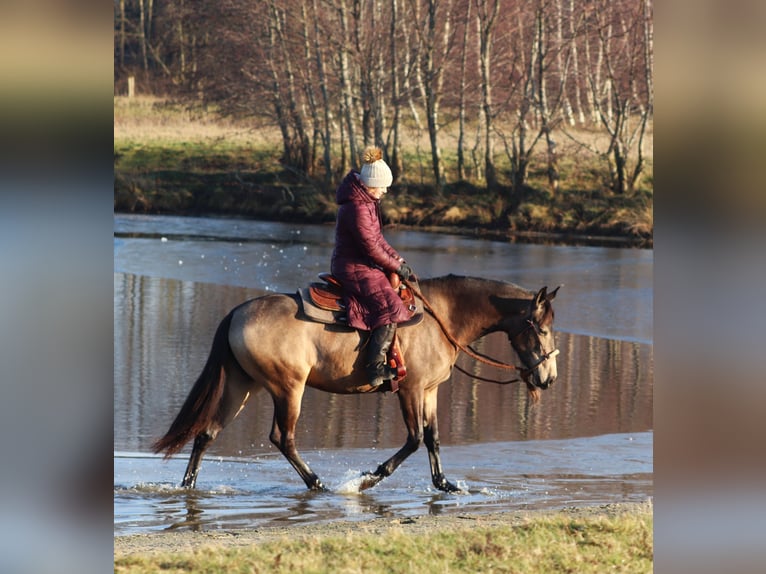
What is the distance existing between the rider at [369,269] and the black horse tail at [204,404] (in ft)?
2.82

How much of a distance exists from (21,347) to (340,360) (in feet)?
14.6

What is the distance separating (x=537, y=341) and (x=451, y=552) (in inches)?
95.0

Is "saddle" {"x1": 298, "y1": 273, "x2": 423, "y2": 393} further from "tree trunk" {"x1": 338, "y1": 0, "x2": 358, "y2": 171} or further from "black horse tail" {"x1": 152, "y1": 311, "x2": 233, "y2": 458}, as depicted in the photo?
"tree trunk" {"x1": 338, "y1": 0, "x2": 358, "y2": 171}

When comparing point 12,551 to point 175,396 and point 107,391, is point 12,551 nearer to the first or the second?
point 107,391

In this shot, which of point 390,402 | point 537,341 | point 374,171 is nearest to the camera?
point 374,171

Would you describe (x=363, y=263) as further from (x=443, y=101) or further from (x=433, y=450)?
(x=443, y=101)

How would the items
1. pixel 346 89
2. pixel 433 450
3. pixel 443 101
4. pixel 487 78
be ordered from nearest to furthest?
1. pixel 433 450
2. pixel 346 89
3. pixel 487 78
4. pixel 443 101

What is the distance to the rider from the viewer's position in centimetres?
872

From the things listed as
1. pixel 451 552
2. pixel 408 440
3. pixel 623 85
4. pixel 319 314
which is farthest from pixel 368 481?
pixel 623 85

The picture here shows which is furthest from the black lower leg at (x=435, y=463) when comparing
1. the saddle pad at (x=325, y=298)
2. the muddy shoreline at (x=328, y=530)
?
the saddle pad at (x=325, y=298)

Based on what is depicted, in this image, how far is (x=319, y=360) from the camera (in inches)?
348

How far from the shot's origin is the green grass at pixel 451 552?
22.3 ft

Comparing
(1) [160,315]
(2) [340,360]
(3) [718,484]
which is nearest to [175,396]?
(2) [340,360]

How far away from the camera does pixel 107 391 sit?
173 inches
